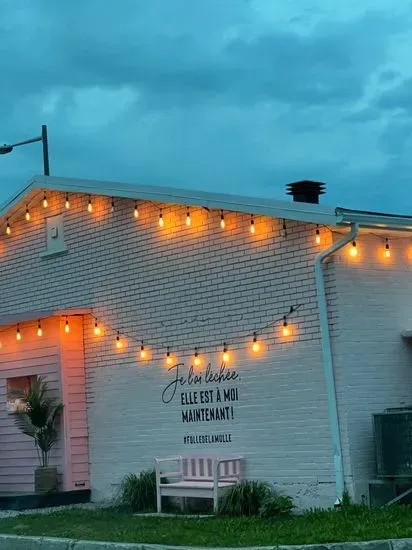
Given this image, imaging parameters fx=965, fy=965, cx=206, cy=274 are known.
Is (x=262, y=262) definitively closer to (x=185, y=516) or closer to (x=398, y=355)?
(x=398, y=355)

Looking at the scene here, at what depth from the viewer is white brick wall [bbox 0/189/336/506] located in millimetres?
12484

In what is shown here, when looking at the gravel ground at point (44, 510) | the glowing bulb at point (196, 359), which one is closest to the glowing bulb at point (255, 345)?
Answer: the glowing bulb at point (196, 359)

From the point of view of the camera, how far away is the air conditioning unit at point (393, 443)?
11414mm

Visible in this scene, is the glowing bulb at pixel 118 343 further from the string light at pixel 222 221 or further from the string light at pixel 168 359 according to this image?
the string light at pixel 222 221

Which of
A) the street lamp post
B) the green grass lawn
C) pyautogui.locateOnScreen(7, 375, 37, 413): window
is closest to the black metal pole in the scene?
the street lamp post

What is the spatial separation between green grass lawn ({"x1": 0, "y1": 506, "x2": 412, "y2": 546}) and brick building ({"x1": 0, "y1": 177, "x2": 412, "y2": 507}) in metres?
1.10

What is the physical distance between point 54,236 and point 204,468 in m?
5.45

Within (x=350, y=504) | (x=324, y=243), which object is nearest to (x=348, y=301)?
(x=324, y=243)

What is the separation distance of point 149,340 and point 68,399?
1.94 m

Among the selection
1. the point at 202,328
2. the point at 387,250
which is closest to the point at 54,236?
the point at 202,328

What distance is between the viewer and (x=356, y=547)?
897 centimetres

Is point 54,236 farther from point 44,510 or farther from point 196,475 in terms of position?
point 196,475

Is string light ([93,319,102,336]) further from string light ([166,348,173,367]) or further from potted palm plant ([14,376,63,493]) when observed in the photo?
string light ([166,348,173,367])

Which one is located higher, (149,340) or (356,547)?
(149,340)
